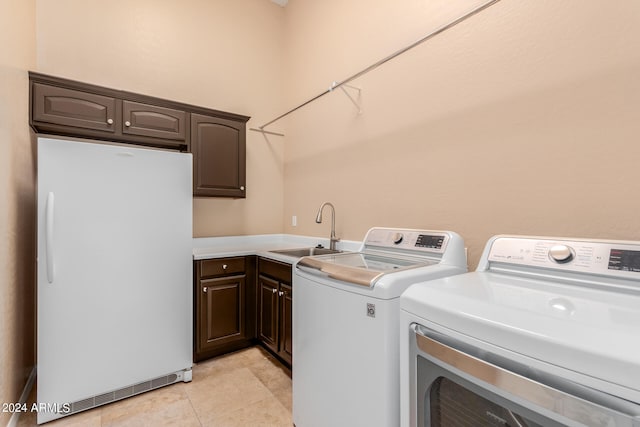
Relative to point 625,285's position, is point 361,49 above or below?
above

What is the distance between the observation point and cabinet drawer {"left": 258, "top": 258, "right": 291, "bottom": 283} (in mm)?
2184

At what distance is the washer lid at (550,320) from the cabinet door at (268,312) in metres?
1.52

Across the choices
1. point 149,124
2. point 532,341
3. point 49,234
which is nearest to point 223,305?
point 49,234

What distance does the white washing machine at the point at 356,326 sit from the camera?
3.69 ft

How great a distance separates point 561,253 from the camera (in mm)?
1109

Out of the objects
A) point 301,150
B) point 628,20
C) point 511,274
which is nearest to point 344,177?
point 301,150

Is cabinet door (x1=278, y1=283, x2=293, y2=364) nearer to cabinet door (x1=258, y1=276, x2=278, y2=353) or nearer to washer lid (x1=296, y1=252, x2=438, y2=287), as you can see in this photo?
cabinet door (x1=258, y1=276, x2=278, y2=353)

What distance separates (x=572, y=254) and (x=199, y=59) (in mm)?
3294

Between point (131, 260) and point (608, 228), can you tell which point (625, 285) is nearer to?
point (608, 228)

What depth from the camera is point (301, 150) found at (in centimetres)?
315

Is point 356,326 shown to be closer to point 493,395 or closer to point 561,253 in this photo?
point 493,395

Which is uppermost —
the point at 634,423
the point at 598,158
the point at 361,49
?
the point at 361,49

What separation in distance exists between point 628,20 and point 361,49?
5.31 feet

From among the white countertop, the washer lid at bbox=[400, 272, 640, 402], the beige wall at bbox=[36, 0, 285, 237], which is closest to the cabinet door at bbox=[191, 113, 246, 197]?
the beige wall at bbox=[36, 0, 285, 237]
